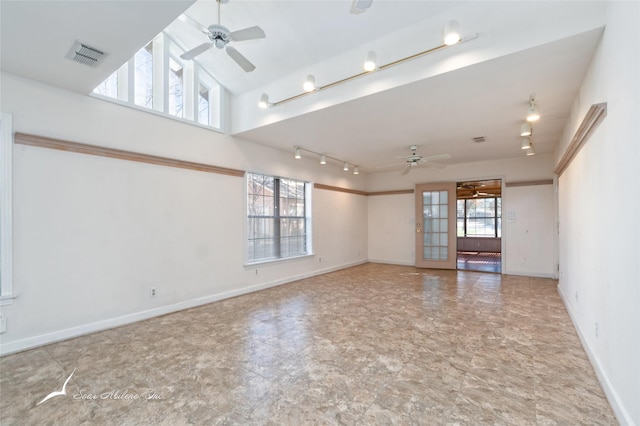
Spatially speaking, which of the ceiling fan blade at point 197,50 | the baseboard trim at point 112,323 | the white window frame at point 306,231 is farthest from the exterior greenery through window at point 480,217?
the ceiling fan blade at point 197,50

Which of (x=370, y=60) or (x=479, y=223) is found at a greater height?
(x=370, y=60)

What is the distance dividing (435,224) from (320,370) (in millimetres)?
6161

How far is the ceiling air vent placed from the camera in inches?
98.0

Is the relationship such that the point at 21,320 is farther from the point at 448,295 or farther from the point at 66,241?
the point at 448,295

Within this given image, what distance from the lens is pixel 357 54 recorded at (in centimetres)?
333

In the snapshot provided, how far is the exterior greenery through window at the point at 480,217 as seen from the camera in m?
11.4

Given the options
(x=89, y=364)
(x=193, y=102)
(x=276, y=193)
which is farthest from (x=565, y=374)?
(x=193, y=102)

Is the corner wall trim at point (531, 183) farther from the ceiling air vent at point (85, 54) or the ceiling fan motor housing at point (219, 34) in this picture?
the ceiling air vent at point (85, 54)

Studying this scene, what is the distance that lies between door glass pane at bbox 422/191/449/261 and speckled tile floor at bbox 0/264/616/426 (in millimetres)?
3420

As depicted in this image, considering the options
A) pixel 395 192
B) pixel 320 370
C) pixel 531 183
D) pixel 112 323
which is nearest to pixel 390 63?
pixel 320 370

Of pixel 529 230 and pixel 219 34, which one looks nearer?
pixel 219 34

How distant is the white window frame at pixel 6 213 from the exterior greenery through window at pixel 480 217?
42.5 feet

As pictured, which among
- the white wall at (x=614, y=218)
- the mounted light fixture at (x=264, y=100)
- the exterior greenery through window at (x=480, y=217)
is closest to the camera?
the white wall at (x=614, y=218)

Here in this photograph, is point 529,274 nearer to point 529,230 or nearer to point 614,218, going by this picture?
point 529,230
